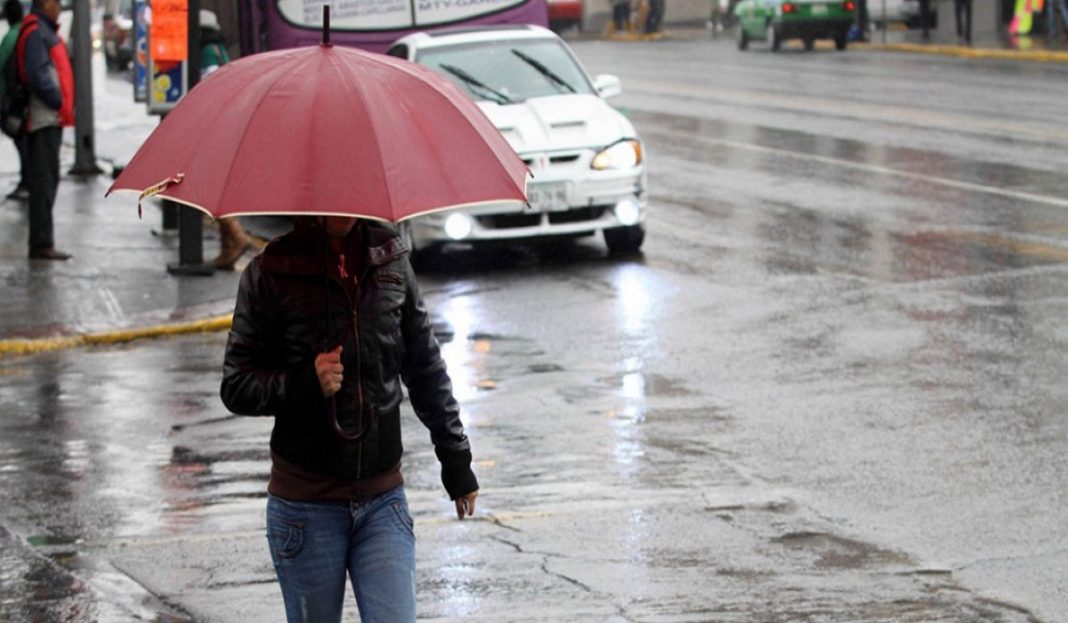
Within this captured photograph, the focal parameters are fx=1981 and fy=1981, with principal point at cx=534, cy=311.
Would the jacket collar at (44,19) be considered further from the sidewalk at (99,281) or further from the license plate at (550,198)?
the license plate at (550,198)

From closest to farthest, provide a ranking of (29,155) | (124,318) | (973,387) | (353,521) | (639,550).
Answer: (353,521) → (639,550) → (973,387) → (124,318) → (29,155)

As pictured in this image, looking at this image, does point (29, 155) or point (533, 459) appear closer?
point (533, 459)

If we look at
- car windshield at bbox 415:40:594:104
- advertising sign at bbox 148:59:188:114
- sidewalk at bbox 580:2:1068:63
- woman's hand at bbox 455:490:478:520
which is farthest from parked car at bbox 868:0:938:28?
woman's hand at bbox 455:490:478:520

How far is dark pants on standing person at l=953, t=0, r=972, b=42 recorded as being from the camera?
135 feet

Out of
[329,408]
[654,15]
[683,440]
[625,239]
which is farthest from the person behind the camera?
[654,15]

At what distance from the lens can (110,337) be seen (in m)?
12.3

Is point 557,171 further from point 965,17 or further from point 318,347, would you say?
point 965,17

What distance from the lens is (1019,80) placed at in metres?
30.4

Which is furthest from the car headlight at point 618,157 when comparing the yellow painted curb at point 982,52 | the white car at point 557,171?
the yellow painted curb at point 982,52

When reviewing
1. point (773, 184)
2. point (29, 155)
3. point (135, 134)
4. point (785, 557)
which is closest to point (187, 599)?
point (785, 557)

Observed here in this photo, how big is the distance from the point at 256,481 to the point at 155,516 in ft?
2.12

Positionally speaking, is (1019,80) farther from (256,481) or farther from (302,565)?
(302,565)

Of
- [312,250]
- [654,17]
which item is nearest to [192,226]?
[312,250]

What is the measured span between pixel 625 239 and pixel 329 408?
1067 centimetres
